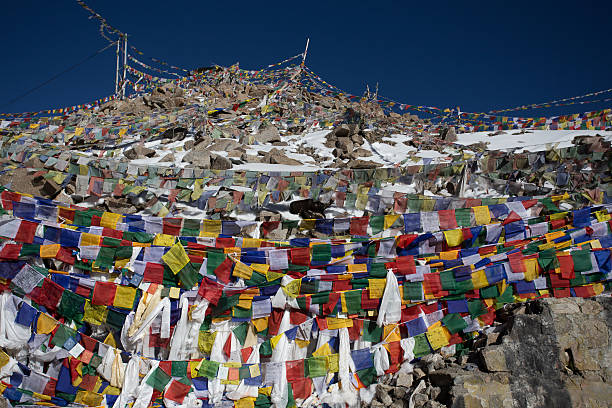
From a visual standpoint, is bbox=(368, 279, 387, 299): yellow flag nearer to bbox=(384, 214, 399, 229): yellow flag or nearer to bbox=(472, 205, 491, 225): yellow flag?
bbox=(384, 214, 399, 229): yellow flag

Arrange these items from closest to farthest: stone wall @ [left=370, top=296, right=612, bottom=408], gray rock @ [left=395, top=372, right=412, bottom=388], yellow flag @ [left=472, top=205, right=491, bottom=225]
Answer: stone wall @ [left=370, top=296, right=612, bottom=408] → gray rock @ [left=395, top=372, right=412, bottom=388] → yellow flag @ [left=472, top=205, right=491, bottom=225]

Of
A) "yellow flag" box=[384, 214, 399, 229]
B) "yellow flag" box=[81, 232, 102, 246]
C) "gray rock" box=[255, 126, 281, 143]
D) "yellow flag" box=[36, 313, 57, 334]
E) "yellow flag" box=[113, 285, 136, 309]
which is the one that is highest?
"gray rock" box=[255, 126, 281, 143]

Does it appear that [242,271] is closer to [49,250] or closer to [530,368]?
[49,250]

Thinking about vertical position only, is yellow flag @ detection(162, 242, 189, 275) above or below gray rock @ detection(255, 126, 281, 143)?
below

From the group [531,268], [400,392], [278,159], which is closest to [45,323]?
[400,392]

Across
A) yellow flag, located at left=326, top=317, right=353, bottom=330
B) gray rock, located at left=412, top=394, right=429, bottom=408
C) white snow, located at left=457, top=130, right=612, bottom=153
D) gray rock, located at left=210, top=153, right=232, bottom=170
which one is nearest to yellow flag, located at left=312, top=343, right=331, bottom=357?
yellow flag, located at left=326, top=317, right=353, bottom=330

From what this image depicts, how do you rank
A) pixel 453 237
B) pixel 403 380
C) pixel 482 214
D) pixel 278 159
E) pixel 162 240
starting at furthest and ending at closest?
pixel 278 159, pixel 482 214, pixel 453 237, pixel 162 240, pixel 403 380

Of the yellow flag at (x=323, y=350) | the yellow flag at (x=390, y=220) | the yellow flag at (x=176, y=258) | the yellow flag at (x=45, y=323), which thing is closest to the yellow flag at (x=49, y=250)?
the yellow flag at (x=45, y=323)

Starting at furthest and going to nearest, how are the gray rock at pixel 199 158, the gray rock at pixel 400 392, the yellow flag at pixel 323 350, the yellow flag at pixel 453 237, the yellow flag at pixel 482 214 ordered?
the gray rock at pixel 199 158
the yellow flag at pixel 482 214
the yellow flag at pixel 453 237
the yellow flag at pixel 323 350
the gray rock at pixel 400 392

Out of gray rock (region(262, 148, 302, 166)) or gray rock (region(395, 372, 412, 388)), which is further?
gray rock (region(262, 148, 302, 166))

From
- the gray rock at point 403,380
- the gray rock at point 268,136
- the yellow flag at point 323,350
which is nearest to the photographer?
the gray rock at point 403,380

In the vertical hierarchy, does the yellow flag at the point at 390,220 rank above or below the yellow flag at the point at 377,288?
above

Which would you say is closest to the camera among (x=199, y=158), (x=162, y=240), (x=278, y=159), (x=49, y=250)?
(x=49, y=250)

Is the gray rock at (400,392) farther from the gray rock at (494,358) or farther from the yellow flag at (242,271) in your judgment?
the yellow flag at (242,271)
